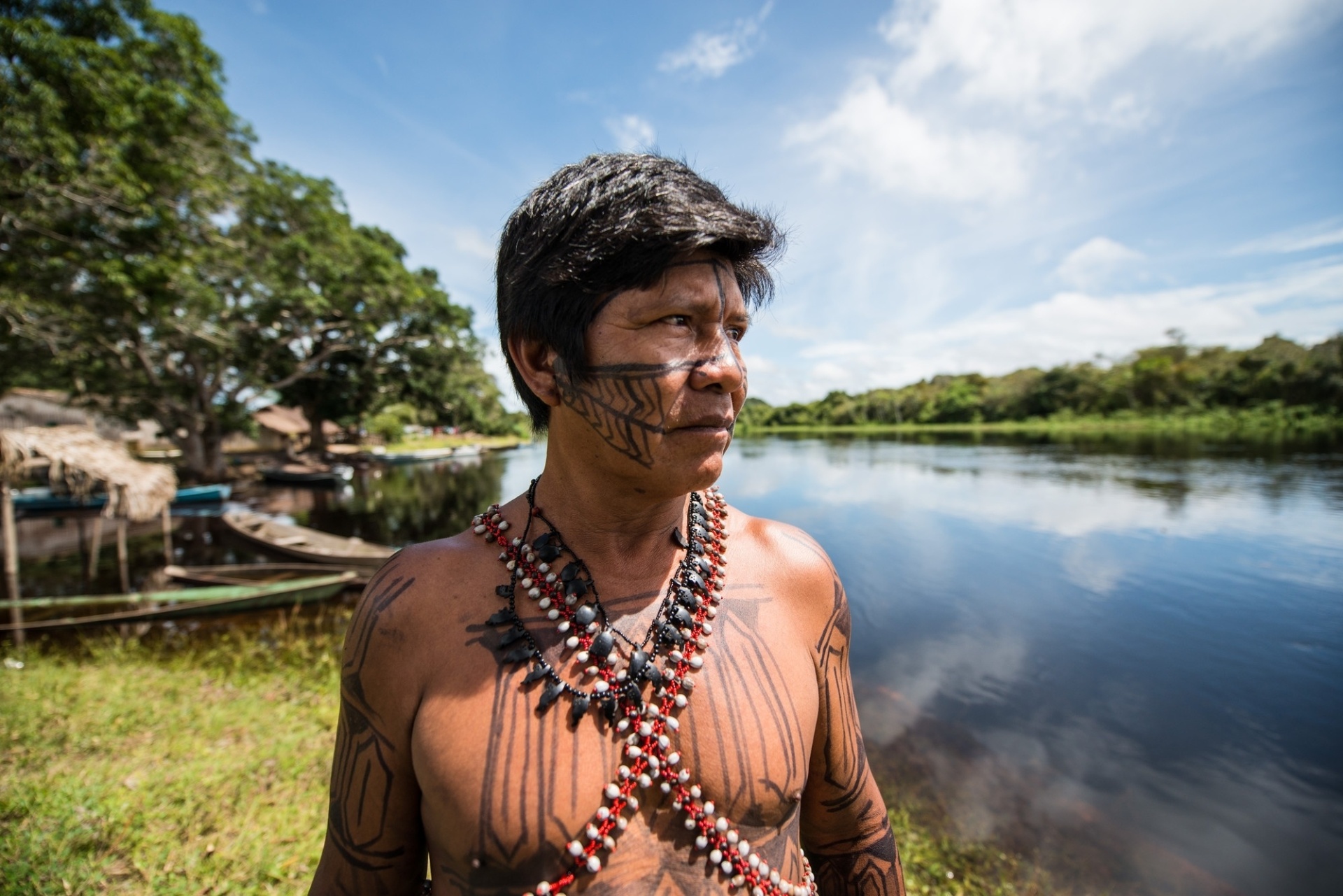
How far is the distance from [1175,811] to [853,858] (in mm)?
8402

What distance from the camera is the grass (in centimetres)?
380

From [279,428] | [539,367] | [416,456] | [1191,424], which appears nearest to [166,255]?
[539,367]

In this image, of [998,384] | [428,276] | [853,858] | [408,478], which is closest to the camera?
[853,858]

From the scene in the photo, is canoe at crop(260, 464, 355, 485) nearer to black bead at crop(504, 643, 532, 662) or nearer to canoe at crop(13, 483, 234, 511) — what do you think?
canoe at crop(13, 483, 234, 511)

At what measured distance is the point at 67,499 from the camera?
19.9 meters

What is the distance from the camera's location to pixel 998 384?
295ft

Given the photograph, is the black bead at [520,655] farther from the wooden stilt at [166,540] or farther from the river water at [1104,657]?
the wooden stilt at [166,540]

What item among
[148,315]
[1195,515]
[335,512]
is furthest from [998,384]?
[148,315]

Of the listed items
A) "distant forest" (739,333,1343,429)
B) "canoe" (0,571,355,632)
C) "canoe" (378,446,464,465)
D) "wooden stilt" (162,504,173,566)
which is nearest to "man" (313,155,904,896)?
"canoe" (0,571,355,632)

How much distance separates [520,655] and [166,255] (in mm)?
21926

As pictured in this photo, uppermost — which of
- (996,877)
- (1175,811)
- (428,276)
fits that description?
(428,276)

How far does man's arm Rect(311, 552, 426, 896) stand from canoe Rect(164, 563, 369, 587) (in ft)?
39.0

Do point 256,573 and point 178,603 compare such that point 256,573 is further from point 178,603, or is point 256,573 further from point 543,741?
point 543,741

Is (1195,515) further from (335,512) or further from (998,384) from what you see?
(998,384)
